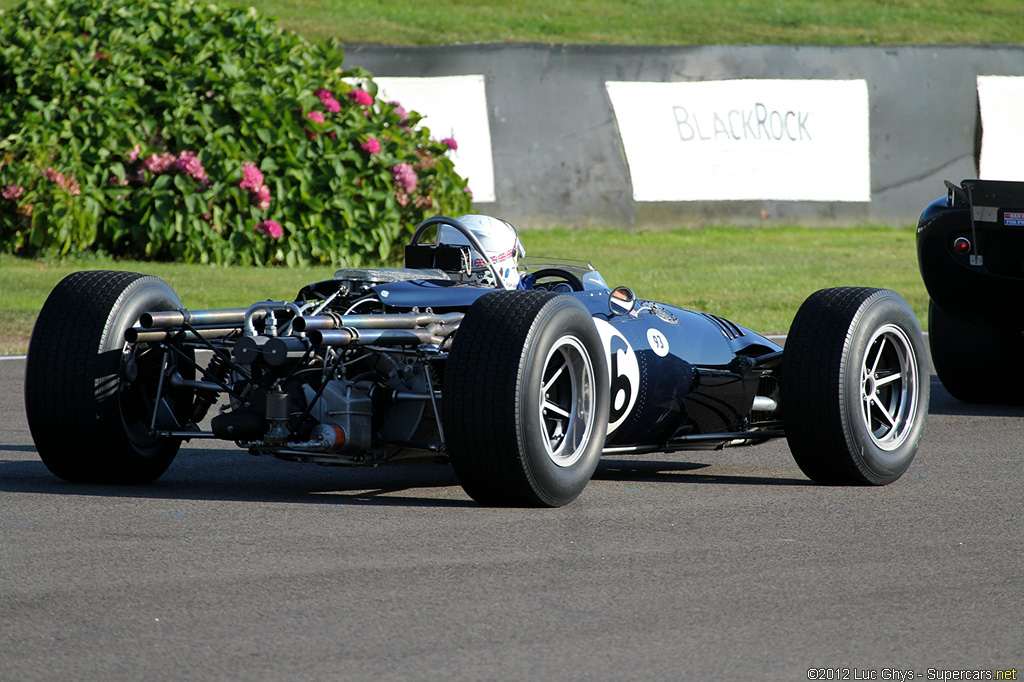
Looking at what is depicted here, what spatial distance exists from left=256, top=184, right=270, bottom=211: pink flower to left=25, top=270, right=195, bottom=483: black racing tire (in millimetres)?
10499

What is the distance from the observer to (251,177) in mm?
16734

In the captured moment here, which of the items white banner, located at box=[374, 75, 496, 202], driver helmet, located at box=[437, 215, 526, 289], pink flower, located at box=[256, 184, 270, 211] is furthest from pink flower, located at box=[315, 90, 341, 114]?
driver helmet, located at box=[437, 215, 526, 289]

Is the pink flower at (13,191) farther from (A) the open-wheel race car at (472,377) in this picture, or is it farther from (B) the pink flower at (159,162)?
(A) the open-wheel race car at (472,377)

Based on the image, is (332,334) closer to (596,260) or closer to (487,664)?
A: (487,664)

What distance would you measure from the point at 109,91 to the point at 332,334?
464 inches

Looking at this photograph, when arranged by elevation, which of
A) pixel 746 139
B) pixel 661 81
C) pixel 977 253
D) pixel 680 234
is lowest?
pixel 977 253

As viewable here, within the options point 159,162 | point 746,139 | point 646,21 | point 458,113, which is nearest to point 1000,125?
point 746,139

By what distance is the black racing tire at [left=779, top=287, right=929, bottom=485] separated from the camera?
6547mm

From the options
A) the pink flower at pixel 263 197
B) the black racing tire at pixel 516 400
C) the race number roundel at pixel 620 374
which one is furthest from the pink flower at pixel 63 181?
the black racing tire at pixel 516 400

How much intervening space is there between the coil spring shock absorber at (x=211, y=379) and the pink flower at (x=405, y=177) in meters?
11.1

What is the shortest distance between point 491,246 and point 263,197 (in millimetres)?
10159

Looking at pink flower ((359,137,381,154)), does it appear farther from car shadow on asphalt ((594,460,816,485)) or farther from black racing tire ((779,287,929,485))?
black racing tire ((779,287,929,485))

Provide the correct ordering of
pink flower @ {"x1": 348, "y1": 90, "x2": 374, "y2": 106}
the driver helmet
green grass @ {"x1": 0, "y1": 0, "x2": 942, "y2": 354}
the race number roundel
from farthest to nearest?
pink flower @ {"x1": 348, "y1": 90, "x2": 374, "y2": 106}
green grass @ {"x1": 0, "y1": 0, "x2": 942, "y2": 354}
the driver helmet
the race number roundel

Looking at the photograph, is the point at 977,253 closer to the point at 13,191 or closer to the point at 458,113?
the point at 13,191
